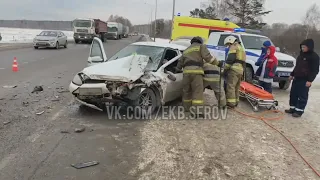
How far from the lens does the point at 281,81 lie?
11711 mm

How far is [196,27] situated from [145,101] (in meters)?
12.1

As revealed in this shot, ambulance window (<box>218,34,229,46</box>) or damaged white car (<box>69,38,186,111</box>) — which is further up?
ambulance window (<box>218,34,229,46</box>)

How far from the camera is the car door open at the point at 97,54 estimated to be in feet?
25.3

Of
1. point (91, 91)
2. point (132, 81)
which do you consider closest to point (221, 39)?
point (132, 81)

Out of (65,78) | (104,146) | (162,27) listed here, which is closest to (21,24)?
(162,27)

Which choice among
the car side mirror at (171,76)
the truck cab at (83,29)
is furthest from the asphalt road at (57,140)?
the truck cab at (83,29)

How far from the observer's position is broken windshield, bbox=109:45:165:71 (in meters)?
7.10

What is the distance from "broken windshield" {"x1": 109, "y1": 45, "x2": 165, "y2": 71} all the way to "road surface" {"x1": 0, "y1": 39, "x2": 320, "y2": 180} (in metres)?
1.30

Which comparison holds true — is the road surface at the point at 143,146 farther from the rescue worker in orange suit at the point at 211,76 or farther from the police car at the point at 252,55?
the police car at the point at 252,55

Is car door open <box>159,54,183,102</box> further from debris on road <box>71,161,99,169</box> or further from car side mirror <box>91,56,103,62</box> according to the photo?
debris on road <box>71,161,99,169</box>

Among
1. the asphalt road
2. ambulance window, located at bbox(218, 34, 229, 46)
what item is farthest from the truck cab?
the asphalt road

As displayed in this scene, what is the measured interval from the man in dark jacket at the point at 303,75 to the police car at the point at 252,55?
310cm

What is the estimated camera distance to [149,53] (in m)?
7.54

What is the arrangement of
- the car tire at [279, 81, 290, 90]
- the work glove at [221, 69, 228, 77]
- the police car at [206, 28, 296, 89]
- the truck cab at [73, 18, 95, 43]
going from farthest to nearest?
1. the truck cab at [73, 18, 95, 43]
2. the car tire at [279, 81, 290, 90]
3. the police car at [206, 28, 296, 89]
4. the work glove at [221, 69, 228, 77]
